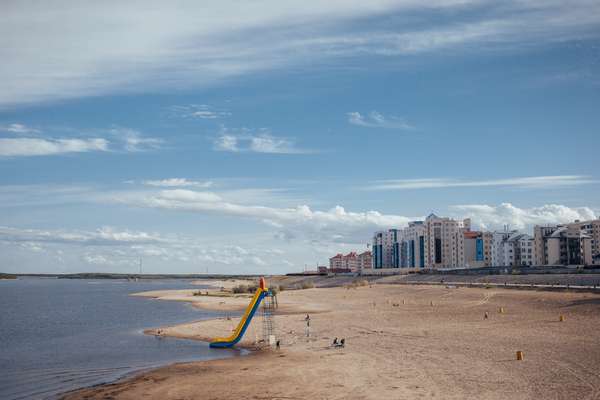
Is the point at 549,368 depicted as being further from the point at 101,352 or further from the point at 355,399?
the point at 101,352

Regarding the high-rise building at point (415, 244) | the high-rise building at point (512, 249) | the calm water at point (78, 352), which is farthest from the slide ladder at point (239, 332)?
the high-rise building at point (415, 244)

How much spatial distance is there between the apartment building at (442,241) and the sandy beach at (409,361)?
129 m

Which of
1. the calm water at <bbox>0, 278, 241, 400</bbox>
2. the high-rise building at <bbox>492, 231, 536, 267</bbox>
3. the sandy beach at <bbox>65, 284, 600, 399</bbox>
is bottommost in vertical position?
the calm water at <bbox>0, 278, 241, 400</bbox>

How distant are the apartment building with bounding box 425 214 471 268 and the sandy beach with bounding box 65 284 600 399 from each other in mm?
128797

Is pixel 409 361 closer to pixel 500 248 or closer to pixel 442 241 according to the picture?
pixel 500 248

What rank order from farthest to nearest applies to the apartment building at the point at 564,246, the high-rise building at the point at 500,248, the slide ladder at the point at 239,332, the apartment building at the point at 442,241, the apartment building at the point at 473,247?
the apartment building at the point at 442,241 < the apartment building at the point at 473,247 < the high-rise building at the point at 500,248 < the apartment building at the point at 564,246 < the slide ladder at the point at 239,332

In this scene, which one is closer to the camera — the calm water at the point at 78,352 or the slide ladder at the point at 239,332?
the calm water at the point at 78,352

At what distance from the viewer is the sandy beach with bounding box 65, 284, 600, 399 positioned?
73.8ft

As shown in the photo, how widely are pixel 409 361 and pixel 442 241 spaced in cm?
15478

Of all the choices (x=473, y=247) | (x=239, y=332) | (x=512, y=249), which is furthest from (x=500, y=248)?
(x=239, y=332)

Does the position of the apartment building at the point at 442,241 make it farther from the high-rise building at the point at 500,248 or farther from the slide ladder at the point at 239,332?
the slide ladder at the point at 239,332

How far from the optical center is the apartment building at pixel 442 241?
177m

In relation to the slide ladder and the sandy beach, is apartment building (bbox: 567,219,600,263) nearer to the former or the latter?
the sandy beach

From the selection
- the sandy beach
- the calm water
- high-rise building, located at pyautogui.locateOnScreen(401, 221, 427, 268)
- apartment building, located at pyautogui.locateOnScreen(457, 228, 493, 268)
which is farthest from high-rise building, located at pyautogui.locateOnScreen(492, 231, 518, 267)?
the calm water
